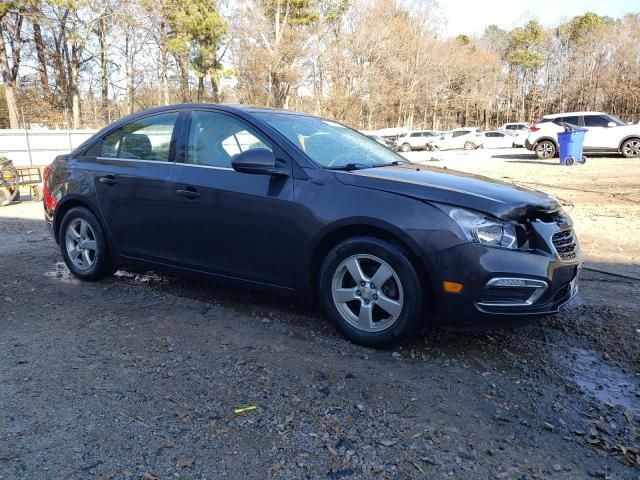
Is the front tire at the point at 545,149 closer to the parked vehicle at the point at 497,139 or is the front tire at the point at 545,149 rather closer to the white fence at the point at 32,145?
the parked vehicle at the point at 497,139

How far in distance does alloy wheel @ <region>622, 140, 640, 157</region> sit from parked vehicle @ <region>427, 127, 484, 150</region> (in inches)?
693

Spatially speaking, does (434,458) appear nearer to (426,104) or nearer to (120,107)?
(120,107)

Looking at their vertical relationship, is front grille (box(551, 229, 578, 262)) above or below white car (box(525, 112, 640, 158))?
below

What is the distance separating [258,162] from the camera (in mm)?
3559

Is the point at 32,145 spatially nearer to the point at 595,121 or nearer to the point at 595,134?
the point at 595,134

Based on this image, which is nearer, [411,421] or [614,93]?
[411,421]

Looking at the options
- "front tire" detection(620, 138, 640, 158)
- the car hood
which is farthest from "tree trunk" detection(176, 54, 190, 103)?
the car hood

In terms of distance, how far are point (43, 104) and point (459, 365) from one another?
1577 inches

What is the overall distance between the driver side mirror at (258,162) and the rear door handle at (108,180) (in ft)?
4.75

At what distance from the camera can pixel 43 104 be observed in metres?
36.5

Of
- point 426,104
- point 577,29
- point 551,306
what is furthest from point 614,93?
point 551,306

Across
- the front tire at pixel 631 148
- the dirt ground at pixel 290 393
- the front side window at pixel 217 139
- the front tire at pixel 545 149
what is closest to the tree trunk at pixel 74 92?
the front tire at pixel 545 149

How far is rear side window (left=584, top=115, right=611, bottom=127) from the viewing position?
66.1 feet

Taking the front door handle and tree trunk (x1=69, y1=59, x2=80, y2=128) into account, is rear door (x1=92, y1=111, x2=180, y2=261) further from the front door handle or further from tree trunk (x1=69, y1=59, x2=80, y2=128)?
tree trunk (x1=69, y1=59, x2=80, y2=128)
